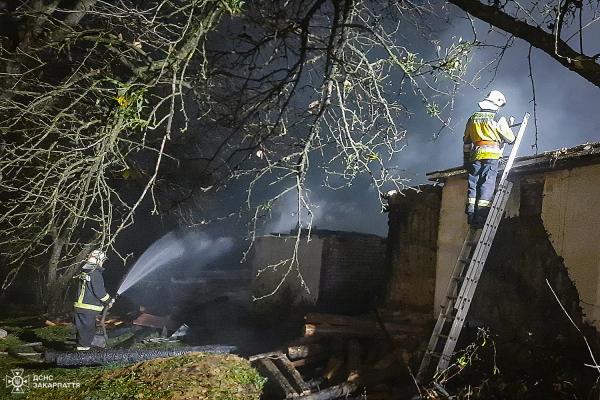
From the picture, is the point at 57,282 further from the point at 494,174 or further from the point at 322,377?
the point at 494,174

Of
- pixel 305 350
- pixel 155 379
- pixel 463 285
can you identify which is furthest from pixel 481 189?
pixel 155 379

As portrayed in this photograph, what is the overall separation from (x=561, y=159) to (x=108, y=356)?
7063mm

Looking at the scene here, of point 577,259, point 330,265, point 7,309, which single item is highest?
point 577,259

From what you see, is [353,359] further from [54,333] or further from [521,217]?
[54,333]

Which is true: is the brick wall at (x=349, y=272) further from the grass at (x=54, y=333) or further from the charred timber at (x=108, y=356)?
the grass at (x=54, y=333)

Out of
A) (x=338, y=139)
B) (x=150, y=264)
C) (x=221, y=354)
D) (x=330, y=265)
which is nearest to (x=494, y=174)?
(x=338, y=139)

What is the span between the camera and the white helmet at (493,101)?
5922 millimetres

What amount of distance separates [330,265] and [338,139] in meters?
8.74

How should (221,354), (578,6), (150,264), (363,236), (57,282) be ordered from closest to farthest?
(578,6), (221,354), (57,282), (363,236), (150,264)

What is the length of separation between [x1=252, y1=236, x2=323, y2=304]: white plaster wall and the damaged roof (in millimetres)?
7040

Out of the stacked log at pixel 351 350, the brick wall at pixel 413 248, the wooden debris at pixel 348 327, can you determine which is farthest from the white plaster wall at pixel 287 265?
the stacked log at pixel 351 350

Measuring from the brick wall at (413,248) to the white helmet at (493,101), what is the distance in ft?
7.55

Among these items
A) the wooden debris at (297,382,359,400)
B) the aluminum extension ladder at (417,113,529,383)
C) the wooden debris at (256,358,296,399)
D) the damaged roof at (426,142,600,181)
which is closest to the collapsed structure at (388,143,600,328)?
the damaged roof at (426,142,600,181)

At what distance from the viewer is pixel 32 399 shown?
5.00 meters
